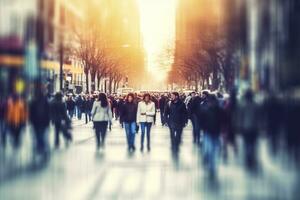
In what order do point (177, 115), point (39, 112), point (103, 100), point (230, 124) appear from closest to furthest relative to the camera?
point (230, 124) → point (39, 112) → point (103, 100) → point (177, 115)

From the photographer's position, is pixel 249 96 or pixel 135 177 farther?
pixel 249 96

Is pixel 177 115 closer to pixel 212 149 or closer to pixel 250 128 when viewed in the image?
pixel 250 128

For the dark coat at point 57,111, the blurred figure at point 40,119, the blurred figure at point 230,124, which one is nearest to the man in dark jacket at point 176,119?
the blurred figure at point 230,124

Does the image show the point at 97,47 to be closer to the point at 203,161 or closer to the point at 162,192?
the point at 203,161

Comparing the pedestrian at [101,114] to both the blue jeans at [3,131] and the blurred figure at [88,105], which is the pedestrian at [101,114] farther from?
the blurred figure at [88,105]

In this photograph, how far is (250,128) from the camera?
18.8 meters

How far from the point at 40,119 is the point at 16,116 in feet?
5.48

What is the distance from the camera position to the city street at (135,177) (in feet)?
43.7

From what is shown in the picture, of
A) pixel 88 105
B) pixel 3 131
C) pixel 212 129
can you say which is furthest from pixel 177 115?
pixel 88 105

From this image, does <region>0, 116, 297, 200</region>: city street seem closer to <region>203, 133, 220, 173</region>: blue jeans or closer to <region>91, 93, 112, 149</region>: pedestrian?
<region>203, 133, 220, 173</region>: blue jeans

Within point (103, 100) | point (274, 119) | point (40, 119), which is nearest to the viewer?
point (274, 119)

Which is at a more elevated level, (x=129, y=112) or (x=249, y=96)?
(x=249, y=96)

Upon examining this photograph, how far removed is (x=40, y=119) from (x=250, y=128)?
5.80 m

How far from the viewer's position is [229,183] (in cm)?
1502
